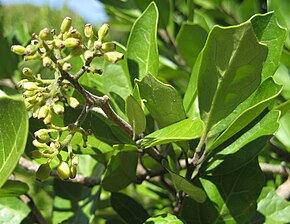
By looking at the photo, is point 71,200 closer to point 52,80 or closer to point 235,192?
point 235,192

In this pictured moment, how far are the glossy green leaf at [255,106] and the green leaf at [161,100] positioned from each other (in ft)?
0.28

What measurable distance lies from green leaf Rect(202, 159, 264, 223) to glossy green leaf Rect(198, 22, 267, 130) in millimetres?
148

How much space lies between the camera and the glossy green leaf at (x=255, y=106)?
0.90m

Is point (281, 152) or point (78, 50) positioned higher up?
point (78, 50)

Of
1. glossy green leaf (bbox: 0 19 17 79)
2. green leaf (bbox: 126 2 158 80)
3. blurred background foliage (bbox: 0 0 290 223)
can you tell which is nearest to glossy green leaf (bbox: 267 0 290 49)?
blurred background foliage (bbox: 0 0 290 223)

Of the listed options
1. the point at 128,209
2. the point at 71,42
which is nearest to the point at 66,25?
the point at 71,42

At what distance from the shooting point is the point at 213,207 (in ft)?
3.59

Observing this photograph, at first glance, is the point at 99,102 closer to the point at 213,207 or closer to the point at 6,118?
the point at 6,118

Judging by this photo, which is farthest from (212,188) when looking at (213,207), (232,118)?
(232,118)

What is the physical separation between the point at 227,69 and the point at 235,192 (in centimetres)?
29

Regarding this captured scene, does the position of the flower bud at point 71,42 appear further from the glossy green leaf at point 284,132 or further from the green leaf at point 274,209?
the glossy green leaf at point 284,132

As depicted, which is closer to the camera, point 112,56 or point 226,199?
point 112,56

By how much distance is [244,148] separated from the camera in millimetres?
1026

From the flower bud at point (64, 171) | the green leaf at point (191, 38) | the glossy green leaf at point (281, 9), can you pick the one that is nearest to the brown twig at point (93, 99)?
the flower bud at point (64, 171)
